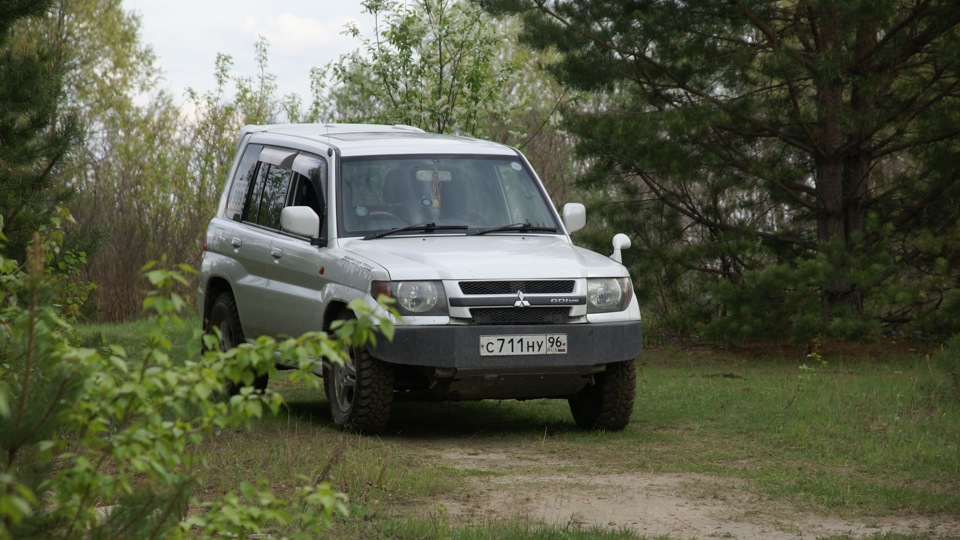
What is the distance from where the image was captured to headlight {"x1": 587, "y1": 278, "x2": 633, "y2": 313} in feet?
28.4

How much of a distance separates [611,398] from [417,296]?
5.46 ft

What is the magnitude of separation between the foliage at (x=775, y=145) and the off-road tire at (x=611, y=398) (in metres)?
4.83

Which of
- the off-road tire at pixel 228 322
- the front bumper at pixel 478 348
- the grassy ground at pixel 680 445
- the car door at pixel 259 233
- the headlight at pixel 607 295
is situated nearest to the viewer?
the grassy ground at pixel 680 445

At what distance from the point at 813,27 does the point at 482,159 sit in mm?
Result: 6138

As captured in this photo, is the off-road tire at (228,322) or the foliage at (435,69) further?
the foliage at (435,69)

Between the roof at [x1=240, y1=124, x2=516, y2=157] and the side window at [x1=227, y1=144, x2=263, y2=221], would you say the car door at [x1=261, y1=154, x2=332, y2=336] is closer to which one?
the roof at [x1=240, y1=124, x2=516, y2=157]

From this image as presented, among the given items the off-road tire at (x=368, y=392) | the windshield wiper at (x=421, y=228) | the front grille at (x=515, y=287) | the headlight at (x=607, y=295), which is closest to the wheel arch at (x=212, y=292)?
the windshield wiper at (x=421, y=228)

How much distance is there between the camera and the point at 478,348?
27.2ft

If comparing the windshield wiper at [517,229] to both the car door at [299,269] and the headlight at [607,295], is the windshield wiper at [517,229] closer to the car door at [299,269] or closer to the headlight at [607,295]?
the headlight at [607,295]

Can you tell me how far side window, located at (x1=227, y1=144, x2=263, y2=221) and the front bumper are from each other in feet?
9.52

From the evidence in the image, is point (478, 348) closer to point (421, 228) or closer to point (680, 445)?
point (421, 228)

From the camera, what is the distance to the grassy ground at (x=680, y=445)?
6.63 metres

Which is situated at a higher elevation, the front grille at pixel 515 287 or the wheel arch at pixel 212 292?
the front grille at pixel 515 287

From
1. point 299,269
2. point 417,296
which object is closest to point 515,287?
point 417,296
